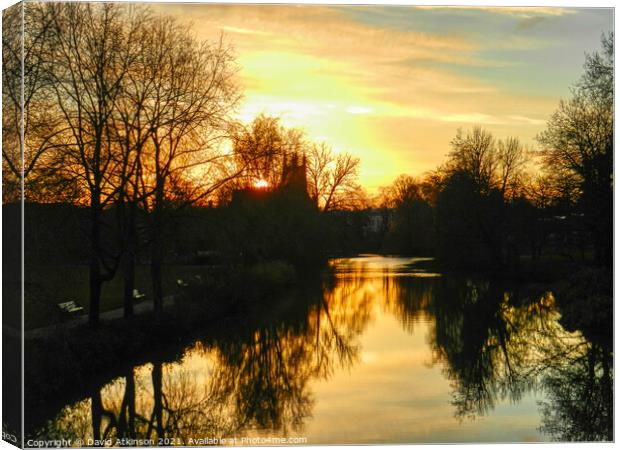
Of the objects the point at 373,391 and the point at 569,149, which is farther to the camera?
the point at 569,149

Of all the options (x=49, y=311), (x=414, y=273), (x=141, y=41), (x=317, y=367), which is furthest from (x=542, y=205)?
(x=414, y=273)

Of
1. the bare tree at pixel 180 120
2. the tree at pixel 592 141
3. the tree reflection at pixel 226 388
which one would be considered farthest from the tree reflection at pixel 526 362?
the bare tree at pixel 180 120

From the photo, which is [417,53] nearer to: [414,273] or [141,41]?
[141,41]

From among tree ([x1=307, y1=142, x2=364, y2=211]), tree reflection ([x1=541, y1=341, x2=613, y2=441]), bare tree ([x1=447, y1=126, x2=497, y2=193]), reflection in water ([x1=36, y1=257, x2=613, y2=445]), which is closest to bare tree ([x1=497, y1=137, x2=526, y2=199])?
bare tree ([x1=447, y1=126, x2=497, y2=193])

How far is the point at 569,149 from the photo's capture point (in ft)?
50.5

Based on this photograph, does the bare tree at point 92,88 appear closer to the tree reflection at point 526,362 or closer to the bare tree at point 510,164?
the bare tree at point 510,164

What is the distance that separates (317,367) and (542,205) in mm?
6962

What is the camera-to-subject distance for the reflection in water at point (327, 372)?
1140cm

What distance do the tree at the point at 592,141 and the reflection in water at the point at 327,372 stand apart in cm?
247

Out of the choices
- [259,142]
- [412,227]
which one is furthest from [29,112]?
[412,227]

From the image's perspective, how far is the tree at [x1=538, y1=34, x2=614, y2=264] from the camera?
1223 cm

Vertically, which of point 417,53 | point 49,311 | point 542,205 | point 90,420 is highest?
point 417,53

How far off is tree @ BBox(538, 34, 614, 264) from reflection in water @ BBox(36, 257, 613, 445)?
2470 mm

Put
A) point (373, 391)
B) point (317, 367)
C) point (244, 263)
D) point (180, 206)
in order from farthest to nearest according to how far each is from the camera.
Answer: point (244, 263) → point (180, 206) → point (317, 367) → point (373, 391)
